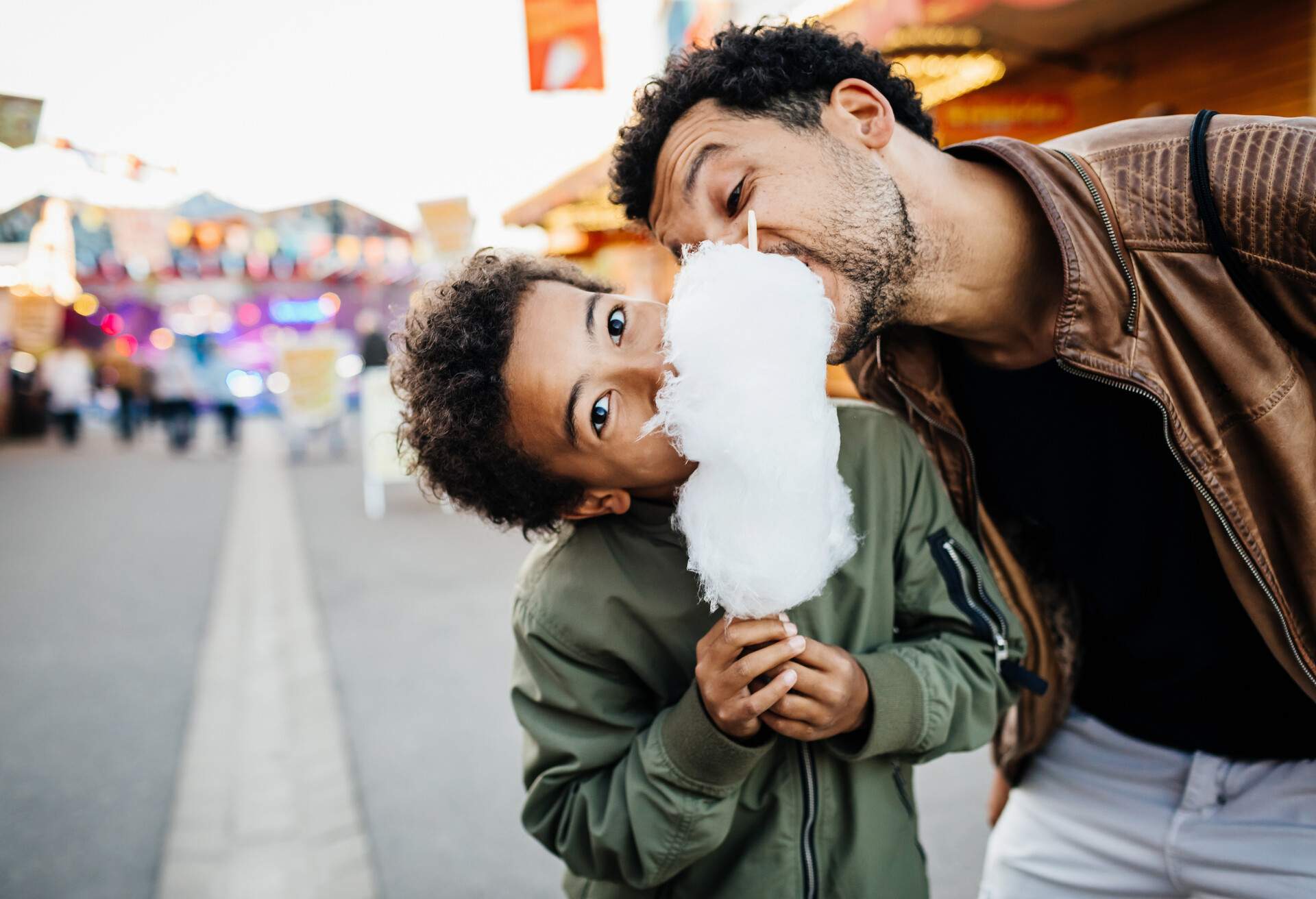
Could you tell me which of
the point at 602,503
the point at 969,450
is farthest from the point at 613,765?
the point at 969,450

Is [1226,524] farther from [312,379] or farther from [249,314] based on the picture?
[249,314]

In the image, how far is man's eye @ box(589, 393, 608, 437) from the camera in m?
1.35

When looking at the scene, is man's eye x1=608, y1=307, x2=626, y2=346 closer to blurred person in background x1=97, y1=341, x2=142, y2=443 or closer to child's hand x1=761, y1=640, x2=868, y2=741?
child's hand x1=761, y1=640, x2=868, y2=741

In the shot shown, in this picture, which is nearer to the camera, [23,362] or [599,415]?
[599,415]

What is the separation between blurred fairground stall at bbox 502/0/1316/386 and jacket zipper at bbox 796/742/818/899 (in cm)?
387

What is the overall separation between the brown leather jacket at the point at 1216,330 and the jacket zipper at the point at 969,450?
0.95ft

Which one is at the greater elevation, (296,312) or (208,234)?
(208,234)

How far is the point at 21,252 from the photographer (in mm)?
3285

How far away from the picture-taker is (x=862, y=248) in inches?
58.7

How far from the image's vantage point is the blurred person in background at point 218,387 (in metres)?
15.9

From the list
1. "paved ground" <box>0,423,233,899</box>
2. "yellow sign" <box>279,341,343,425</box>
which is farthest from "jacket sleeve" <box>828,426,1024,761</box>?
"yellow sign" <box>279,341,343,425</box>

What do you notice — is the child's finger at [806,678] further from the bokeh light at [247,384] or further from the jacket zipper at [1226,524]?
the bokeh light at [247,384]

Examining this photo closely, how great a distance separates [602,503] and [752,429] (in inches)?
18.0

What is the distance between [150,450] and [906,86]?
17487 millimetres
